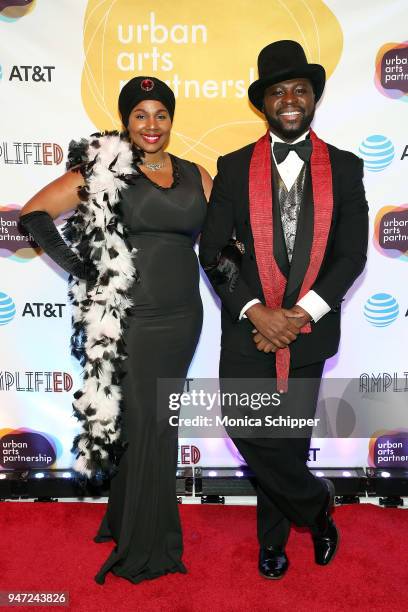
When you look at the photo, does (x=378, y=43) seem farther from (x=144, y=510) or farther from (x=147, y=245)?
(x=144, y=510)

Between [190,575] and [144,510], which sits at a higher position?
[144,510]

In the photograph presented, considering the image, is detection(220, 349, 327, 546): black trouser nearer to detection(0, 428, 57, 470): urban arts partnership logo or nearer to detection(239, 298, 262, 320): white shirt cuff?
detection(239, 298, 262, 320): white shirt cuff

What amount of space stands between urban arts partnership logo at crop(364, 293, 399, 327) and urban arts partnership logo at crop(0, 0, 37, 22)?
2.15m

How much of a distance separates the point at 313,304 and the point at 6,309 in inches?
66.3

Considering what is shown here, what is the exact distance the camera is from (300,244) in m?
2.33

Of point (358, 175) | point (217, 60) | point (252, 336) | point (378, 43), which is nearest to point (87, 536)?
point (252, 336)

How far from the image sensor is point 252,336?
2455 millimetres

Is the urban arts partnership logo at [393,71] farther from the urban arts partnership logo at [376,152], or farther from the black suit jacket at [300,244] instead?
the black suit jacket at [300,244]

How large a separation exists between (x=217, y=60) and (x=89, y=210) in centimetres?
112

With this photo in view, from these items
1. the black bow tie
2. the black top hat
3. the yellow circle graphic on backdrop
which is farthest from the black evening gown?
the yellow circle graphic on backdrop

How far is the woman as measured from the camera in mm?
2410

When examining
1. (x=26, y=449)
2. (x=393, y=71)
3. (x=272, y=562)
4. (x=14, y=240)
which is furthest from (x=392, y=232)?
(x=26, y=449)

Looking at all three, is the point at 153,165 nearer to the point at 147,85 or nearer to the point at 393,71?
the point at 147,85

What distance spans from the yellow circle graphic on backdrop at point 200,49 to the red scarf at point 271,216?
76cm
